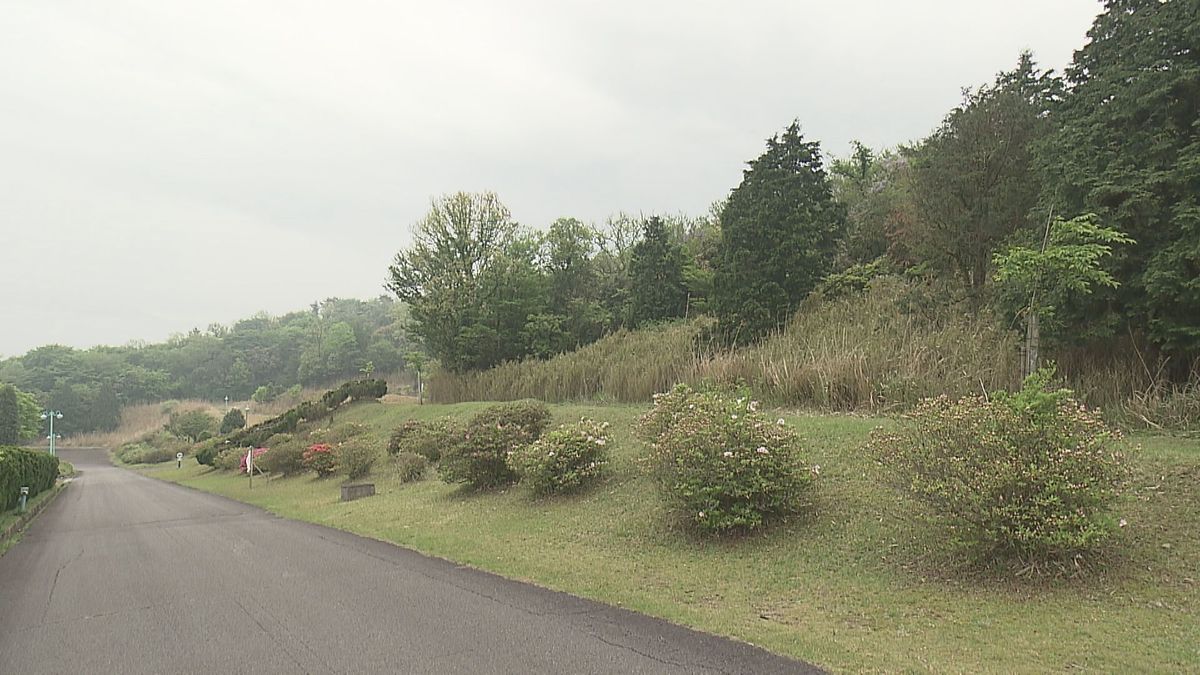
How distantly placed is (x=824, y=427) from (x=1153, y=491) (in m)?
4.59

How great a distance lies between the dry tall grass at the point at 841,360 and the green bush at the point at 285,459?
31.2ft

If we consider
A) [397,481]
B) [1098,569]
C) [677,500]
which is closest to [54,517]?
[397,481]

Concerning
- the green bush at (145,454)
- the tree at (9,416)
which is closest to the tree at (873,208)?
the green bush at (145,454)

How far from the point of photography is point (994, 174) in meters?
14.6

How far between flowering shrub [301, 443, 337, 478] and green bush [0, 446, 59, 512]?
7.17 metres

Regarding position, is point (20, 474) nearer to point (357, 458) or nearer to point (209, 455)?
point (357, 458)

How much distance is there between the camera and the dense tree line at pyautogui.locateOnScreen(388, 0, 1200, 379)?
344 inches

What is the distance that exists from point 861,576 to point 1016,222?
1098 cm

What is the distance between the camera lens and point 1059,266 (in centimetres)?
838

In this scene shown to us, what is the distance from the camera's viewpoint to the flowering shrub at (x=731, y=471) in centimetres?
801

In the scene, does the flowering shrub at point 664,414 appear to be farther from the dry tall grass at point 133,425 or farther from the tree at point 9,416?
the dry tall grass at point 133,425

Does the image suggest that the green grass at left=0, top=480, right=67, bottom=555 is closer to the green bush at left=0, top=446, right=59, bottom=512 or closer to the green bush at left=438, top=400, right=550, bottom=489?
the green bush at left=0, top=446, right=59, bottom=512

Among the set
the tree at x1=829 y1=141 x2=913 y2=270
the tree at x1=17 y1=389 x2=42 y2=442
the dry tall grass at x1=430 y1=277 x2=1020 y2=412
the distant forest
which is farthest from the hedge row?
the tree at x1=17 y1=389 x2=42 y2=442

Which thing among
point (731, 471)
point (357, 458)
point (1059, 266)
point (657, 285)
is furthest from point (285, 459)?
point (1059, 266)
